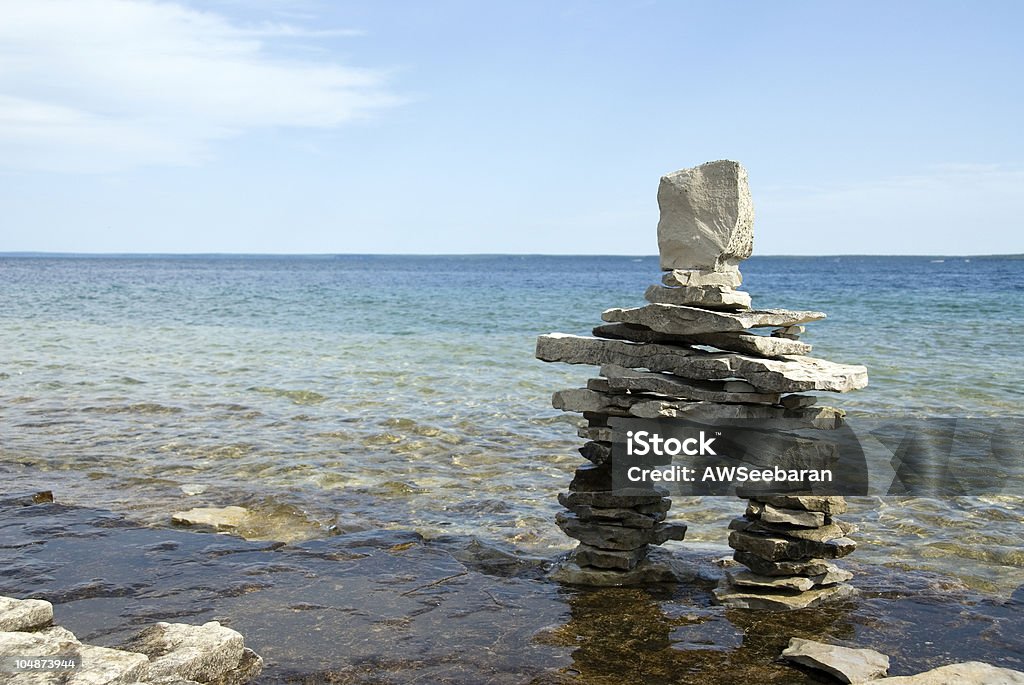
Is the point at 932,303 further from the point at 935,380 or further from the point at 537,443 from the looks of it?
the point at 537,443

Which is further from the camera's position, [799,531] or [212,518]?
[212,518]

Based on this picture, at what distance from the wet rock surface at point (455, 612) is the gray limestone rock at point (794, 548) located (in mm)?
487

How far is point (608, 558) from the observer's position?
8.87 meters

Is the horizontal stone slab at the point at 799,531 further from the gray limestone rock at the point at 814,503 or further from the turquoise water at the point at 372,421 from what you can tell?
the turquoise water at the point at 372,421

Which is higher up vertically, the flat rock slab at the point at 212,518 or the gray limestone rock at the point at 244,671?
Answer: the gray limestone rock at the point at 244,671

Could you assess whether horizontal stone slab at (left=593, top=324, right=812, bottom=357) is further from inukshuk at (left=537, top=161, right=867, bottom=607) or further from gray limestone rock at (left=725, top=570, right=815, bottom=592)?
gray limestone rock at (left=725, top=570, right=815, bottom=592)

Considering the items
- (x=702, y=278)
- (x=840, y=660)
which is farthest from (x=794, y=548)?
(x=702, y=278)

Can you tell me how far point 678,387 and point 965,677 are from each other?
10.7 ft

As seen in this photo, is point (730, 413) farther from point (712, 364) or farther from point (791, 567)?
point (791, 567)

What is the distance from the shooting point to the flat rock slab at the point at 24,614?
22.6ft

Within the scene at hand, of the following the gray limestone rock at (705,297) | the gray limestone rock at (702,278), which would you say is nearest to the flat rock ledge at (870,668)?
the gray limestone rock at (705,297)

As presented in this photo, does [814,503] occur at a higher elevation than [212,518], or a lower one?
higher

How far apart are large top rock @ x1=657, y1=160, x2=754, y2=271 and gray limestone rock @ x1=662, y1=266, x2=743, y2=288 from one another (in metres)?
Answer: 0.06

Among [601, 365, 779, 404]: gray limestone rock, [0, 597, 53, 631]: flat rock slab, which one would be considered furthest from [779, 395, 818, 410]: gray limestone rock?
[0, 597, 53, 631]: flat rock slab
